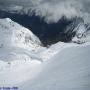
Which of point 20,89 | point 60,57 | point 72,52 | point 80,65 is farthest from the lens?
point 60,57

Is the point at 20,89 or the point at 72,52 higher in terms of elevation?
the point at 72,52

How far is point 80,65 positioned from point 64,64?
7.82 m

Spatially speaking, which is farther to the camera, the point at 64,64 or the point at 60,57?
the point at 60,57

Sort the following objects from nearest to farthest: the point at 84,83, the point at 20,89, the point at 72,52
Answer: the point at 84,83, the point at 20,89, the point at 72,52

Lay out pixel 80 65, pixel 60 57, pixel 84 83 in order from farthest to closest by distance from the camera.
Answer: pixel 60 57 < pixel 80 65 < pixel 84 83

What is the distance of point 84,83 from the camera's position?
42750 millimetres

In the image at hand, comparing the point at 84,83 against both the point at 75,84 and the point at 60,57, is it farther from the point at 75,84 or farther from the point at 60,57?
the point at 60,57

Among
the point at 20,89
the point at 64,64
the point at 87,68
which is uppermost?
the point at 87,68

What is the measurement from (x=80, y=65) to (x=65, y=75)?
336 centimetres

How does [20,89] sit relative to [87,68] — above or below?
below

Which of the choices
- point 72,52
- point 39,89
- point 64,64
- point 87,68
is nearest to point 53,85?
point 39,89

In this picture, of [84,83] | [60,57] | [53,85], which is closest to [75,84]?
[84,83]

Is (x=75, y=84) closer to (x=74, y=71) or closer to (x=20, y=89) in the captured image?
(x=74, y=71)

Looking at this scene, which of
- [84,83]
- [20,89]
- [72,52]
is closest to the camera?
[84,83]
